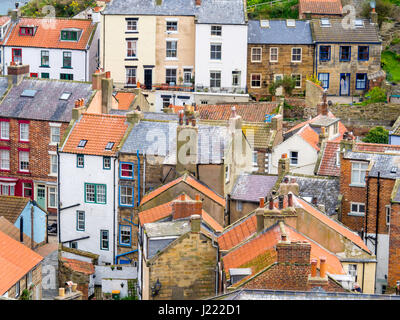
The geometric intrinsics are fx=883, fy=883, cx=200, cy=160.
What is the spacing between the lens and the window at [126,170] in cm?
4625

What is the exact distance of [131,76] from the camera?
72.1 m

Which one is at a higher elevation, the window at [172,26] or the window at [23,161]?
the window at [172,26]

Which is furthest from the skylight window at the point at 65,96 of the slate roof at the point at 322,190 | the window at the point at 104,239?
the slate roof at the point at 322,190

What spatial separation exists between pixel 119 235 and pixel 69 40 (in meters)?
31.1

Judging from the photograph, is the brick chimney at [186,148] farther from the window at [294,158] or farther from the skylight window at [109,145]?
the window at [294,158]

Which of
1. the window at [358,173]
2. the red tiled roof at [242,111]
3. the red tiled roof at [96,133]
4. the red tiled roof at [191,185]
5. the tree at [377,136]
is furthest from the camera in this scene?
the tree at [377,136]

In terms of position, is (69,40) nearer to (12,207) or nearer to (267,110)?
(267,110)

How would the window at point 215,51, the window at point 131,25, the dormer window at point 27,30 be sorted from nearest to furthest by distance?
the window at point 215,51, the window at point 131,25, the dormer window at point 27,30

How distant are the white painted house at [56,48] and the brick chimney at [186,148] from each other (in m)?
29.8

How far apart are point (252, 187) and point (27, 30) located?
120 ft

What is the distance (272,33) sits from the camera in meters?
72.9

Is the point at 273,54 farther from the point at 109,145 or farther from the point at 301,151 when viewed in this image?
the point at 109,145

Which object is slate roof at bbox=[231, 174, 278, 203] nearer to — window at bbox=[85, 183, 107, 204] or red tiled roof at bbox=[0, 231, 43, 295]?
window at bbox=[85, 183, 107, 204]

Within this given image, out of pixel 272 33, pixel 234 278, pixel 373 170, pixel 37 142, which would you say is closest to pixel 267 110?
pixel 272 33
